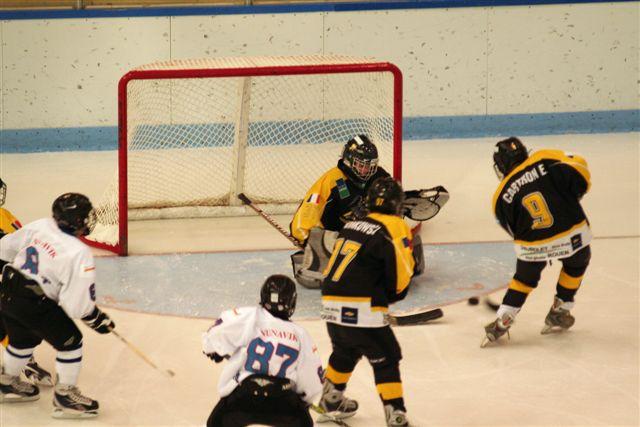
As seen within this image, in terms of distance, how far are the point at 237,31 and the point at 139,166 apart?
256cm

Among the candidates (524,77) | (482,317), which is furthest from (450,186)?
(482,317)

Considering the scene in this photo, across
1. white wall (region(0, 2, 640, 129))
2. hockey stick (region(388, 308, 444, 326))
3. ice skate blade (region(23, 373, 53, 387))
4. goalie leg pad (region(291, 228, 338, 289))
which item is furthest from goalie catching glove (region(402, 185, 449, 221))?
white wall (region(0, 2, 640, 129))

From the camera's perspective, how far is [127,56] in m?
10.4

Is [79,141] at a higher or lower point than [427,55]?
lower

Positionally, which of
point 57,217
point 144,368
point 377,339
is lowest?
point 144,368

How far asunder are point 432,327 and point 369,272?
1554mm

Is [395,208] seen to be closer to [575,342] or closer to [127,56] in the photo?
[575,342]

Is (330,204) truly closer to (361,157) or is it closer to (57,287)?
(361,157)

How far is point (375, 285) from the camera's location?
4391 millimetres

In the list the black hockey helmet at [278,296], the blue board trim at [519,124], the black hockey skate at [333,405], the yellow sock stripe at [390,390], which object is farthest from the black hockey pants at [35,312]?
the blue board trim at [519,124]

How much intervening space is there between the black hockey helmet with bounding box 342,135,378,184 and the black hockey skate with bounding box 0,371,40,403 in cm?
206

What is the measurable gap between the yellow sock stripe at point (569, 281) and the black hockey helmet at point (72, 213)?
2.37 meters

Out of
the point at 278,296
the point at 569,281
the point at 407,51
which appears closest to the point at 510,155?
the point at 569,281

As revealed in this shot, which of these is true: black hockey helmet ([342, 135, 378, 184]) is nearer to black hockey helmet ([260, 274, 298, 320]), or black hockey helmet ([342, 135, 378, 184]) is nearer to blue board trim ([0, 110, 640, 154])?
black hockey helmet ([260, 274, 298, 320])
